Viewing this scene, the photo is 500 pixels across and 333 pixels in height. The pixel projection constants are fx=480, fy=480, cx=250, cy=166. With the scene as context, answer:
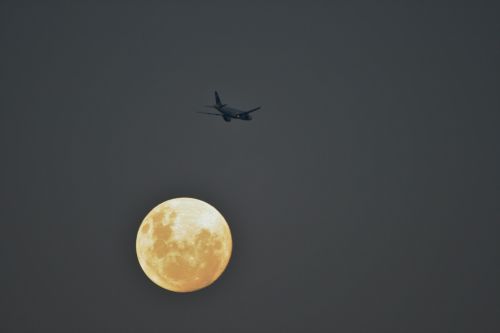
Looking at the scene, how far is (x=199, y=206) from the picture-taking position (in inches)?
2052

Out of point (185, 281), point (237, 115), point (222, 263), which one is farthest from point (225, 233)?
point (237, 115)

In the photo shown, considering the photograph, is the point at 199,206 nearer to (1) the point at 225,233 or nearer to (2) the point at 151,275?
(1) the point at 225,233

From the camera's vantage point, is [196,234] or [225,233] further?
[225,233]

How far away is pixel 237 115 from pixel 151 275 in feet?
229

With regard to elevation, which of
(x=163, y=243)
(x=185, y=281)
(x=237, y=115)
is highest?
(x=237, y=115)

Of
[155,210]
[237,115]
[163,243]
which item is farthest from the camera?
[237,115]

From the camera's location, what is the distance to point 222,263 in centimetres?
5328

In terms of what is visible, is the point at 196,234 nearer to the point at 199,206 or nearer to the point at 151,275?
the point at 199,206

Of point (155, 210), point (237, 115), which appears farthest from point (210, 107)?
point (155, 210)

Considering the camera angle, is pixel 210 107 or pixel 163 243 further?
pixel 210 107

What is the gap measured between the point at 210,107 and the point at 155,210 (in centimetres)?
6787

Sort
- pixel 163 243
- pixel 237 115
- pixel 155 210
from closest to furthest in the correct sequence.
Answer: pixel 163 243 < pixel 155 210 < pixel 237 115

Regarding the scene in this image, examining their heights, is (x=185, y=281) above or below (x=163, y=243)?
below

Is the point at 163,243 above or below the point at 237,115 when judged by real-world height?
below
